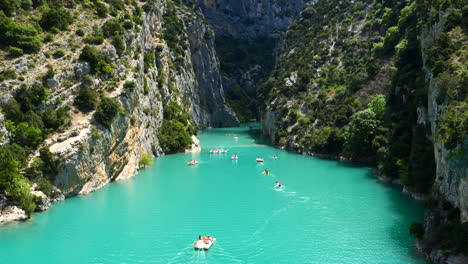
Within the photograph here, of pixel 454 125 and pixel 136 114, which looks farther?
pixel 136 114

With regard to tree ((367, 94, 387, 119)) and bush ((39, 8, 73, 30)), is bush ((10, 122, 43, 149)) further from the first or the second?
tree ((367, 94, 387, 119))

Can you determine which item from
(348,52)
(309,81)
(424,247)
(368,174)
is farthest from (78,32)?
(348,52)

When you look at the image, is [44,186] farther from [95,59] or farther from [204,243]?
[95,59]

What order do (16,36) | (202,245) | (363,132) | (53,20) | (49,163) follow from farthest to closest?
(363,132)
(53,20)
(16,36)
(49,163)
(202,245)

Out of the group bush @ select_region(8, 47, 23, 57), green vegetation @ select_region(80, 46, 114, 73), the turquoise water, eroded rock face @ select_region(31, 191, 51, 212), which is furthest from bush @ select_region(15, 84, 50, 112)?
the turquoise water

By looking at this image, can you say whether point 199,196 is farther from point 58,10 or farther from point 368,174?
point 58,10

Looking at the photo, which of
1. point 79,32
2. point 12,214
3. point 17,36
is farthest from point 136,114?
point 12,214
